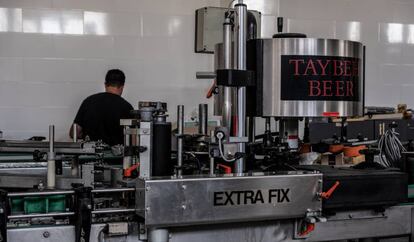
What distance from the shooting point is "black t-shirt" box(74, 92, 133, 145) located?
3.29 meters

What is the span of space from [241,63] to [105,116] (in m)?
1.83

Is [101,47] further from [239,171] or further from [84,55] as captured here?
[239,171]

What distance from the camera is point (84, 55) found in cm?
387

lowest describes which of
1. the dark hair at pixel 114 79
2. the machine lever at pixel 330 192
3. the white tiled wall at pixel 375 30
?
the machine lever at pixel 330 192

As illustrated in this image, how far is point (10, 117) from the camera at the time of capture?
377 cm

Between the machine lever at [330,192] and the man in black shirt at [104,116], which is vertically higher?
the man in black shirt at [104,116]

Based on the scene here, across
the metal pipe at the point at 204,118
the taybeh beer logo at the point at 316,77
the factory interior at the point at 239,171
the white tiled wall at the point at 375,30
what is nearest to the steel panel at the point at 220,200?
the factory interior at the point at 239,171

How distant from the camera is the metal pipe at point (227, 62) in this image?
1589mm

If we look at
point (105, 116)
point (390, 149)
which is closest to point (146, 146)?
point (390, 149)

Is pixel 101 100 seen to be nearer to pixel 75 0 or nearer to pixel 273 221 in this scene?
pixel 75 0

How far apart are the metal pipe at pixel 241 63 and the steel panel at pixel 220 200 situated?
13 centimetres

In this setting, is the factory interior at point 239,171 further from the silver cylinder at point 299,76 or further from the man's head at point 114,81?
the man's head at point 114,81

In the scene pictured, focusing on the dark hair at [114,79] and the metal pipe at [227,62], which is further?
the dark hair at [114,79]

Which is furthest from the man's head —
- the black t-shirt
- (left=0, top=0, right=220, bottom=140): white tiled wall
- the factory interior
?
the factory interior
